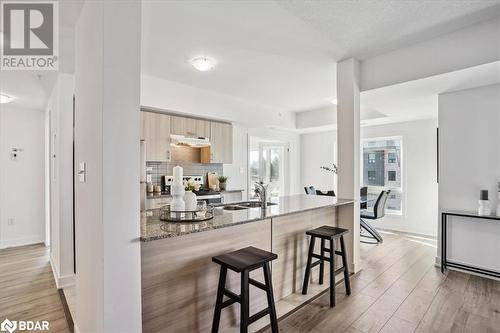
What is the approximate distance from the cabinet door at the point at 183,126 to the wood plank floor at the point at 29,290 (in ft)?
8.32

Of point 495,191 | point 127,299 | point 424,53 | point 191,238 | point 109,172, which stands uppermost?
point 424,53

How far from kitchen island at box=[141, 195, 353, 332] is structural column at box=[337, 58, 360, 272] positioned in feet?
2.86

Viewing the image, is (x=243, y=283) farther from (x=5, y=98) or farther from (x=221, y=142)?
(x=5, y=98)

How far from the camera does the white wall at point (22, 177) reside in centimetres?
444

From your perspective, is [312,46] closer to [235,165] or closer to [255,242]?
[255,242]

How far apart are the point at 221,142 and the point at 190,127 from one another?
0.72 metres

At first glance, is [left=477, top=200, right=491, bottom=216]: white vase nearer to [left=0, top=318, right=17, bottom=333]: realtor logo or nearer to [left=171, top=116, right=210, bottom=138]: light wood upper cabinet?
[left=171, top=116, right=210, bottom=138]: light wood upper cabinet

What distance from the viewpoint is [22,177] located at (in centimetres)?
459

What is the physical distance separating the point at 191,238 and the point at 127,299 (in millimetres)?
522

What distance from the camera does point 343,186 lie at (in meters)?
3.25

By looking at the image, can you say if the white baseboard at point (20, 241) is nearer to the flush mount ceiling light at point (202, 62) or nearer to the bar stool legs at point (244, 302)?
the flush mount ceiling light at point (202, 62)

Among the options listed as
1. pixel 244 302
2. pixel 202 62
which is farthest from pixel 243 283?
pixel 202 62

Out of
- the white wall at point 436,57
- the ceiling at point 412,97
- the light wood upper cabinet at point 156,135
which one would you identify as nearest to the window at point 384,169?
the ceiling at point 412,97


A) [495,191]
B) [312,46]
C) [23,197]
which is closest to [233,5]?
[312,46]
